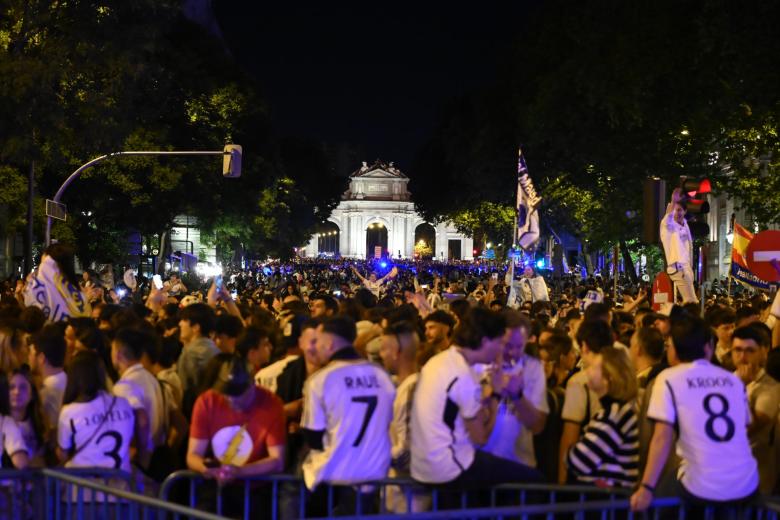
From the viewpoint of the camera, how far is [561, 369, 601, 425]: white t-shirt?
22.1ft

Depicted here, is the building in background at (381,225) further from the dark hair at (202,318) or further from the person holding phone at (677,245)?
the dark hair at (202,318)

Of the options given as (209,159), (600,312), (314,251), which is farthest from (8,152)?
(314,251)

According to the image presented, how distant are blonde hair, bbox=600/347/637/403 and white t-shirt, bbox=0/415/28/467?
3.45 meters

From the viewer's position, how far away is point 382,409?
5.98m

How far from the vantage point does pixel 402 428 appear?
6391mm

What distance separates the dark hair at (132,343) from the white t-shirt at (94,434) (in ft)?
2.35

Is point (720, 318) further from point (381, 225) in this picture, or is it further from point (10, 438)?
point (381, 225)

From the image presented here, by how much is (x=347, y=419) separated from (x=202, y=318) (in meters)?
3.09

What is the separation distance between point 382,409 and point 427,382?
0.30 meters

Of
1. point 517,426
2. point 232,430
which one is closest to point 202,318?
point 232,430

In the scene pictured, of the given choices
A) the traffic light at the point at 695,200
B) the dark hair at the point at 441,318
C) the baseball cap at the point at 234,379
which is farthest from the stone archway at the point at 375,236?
the baseball cap at the point at 234,379

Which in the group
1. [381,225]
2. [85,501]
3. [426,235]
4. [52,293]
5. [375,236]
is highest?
[381,225]

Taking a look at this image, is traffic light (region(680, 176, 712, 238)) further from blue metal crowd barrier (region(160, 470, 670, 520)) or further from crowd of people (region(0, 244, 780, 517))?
blue metal crowd barrier (region(160, 470, 670, 520))

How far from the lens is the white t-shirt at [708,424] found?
18.6 feet
